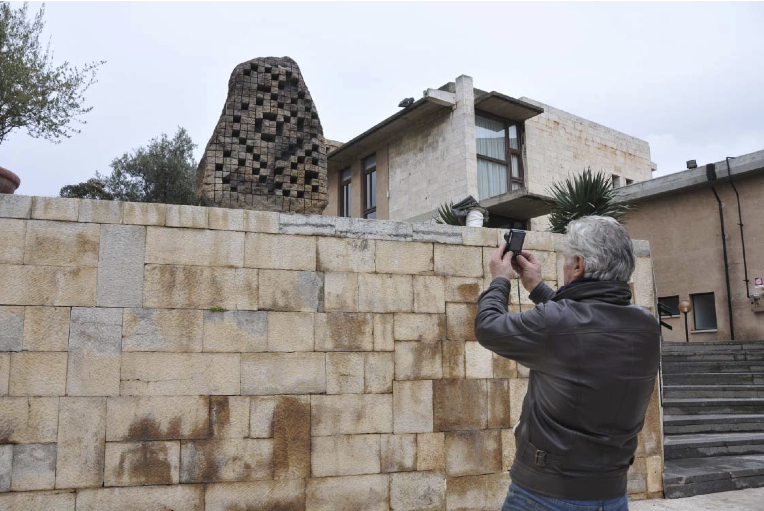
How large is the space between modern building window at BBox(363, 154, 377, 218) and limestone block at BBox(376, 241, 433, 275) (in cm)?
1582

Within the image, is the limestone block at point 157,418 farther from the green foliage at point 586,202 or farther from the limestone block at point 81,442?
the green foliage at point 586,202

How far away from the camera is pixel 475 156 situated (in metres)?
18.1

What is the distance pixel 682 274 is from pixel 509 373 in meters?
14.3

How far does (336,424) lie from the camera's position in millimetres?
5293

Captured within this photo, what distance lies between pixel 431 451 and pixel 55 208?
3533mm

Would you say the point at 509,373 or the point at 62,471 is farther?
the point at 509,373

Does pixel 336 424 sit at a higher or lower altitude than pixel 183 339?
lower

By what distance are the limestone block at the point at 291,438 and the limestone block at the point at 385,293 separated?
3.15 ft

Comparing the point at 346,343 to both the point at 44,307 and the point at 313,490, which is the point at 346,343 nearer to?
the point at 313,490

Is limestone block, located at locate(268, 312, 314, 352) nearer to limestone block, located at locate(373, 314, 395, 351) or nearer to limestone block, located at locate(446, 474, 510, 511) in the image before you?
limestone block, located at locate(373, 314, 395, 351)

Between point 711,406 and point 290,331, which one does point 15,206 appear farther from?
point 711,406

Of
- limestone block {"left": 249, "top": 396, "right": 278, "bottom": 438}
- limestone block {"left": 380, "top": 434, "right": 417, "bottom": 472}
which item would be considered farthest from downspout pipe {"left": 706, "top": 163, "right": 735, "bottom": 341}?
limestone block {"left": 249, "top": 396, "right": 278, "bottom": 438}

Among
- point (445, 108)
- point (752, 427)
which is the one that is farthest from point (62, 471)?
point (445, 108)

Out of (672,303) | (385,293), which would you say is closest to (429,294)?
(385,293)
